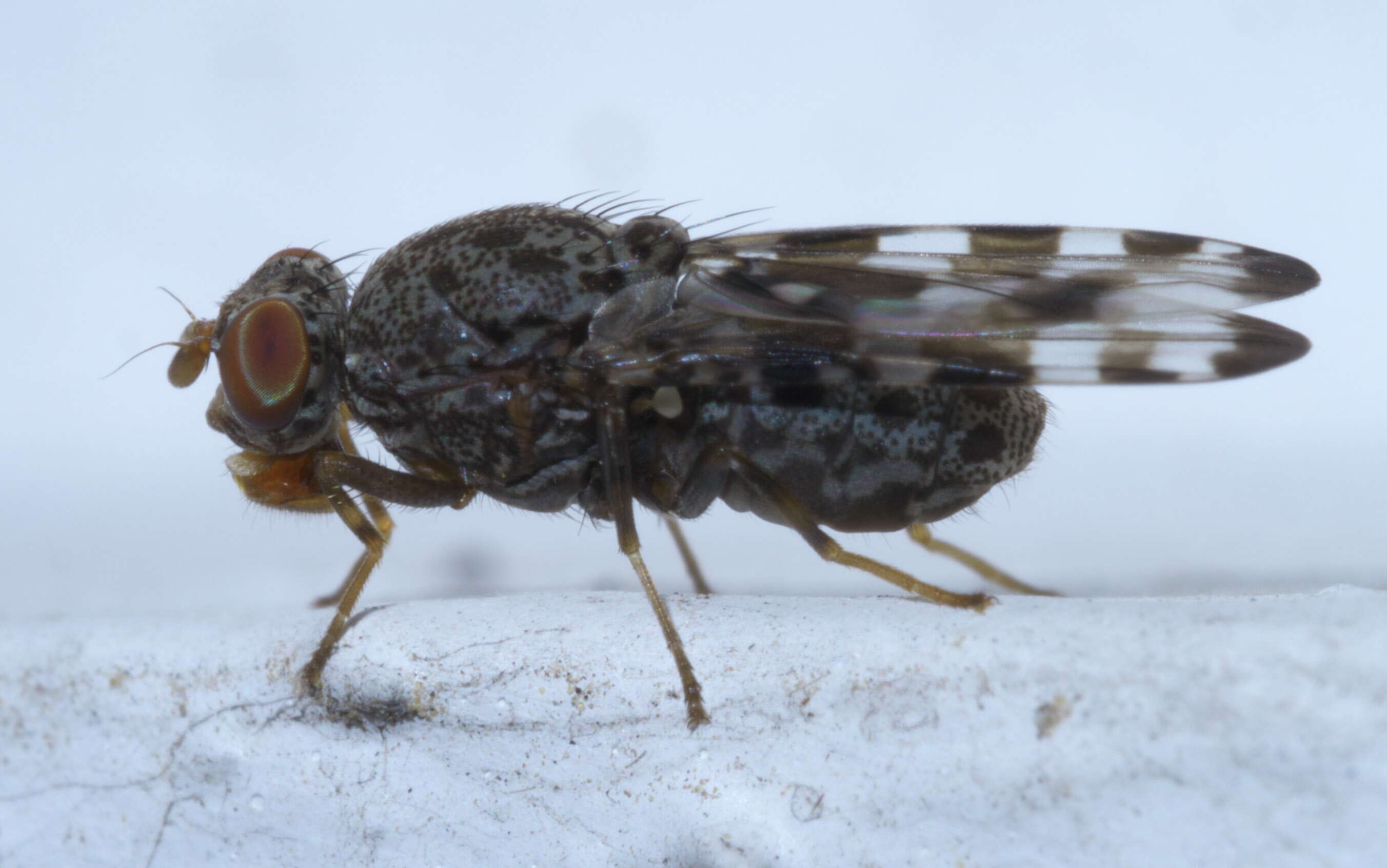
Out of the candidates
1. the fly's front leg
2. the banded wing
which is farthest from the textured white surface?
the banded wing

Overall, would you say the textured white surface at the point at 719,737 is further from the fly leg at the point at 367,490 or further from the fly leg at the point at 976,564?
the fly leg at the point at 976,564

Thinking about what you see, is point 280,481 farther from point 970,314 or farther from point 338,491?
point 970,314

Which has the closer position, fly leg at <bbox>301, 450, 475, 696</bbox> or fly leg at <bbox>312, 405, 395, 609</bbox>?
fly leg at <bbox>301, 450, 475, 696</bbox>

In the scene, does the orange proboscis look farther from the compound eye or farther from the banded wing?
the banded wing

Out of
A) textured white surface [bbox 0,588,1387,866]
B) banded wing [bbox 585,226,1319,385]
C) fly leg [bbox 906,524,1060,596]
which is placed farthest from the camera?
fly leg [bbox 906,524,1060,596]

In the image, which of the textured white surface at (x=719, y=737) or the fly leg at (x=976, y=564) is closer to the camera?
the textured white surface at (x=719, y=737)

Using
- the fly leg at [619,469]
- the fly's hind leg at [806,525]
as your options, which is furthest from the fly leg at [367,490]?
the fly's hind leg at [806,525]

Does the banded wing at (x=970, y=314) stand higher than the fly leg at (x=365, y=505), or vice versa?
the banded wing at (x=970, y=314)

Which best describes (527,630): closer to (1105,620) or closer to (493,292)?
(493,292)
